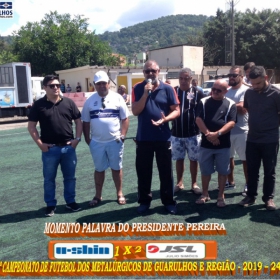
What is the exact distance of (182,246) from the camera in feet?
11.9

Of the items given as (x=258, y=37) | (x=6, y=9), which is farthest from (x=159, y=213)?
(x=258, y=37)

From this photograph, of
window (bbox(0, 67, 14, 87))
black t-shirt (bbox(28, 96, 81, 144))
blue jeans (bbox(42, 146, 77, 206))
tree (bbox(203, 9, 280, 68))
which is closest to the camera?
black t-shirt (bbox(28, 96, 81, 144))

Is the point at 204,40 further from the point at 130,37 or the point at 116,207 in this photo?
the point at 130,37

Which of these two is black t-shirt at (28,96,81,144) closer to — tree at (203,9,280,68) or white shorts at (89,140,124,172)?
white shorts at (89,140,124,172)

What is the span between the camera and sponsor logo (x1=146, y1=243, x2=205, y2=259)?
351 cm

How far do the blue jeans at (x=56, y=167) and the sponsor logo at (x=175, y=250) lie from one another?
164 centimetres

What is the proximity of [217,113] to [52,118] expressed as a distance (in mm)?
2177

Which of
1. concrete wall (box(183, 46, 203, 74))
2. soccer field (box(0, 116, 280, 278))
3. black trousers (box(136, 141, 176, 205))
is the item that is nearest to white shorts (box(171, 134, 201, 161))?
soccer field (box(0, 116, 280, 278))

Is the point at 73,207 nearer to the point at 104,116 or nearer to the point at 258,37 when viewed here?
the point at 104,116

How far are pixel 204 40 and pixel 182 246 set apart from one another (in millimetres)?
51389

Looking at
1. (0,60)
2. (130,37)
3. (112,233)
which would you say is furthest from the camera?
(130,37)

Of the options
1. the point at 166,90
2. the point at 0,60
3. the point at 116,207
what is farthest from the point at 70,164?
the point at 0,60

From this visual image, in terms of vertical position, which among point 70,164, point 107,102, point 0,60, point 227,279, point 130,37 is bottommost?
point 227,279

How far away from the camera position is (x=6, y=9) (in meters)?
21.6
